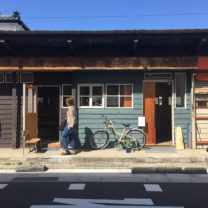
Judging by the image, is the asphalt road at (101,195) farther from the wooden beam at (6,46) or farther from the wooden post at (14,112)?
the wooden beam at (6,46)

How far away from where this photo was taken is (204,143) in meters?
7.29

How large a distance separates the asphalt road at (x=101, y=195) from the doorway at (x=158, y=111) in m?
3.28

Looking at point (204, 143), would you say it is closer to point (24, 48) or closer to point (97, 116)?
point (97, 116)

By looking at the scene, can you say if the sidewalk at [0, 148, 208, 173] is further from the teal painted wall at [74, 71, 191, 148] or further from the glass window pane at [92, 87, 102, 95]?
the glass window pane at [92, 87, 102, 95]

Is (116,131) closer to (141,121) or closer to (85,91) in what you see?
(141,121)

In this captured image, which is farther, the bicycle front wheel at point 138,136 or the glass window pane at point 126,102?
the glass window pane at point 126,102

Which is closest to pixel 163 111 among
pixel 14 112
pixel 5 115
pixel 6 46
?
pixel 14 112

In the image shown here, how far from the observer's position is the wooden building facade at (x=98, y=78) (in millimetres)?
7043

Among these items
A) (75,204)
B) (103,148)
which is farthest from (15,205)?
(103,148)

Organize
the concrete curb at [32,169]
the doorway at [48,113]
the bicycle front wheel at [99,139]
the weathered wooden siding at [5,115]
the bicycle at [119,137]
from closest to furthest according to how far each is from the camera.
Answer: the concrete curb at [32,169] → the bicycle at [119,137] → the bicycle front wheel at [99,139] → the weathered wooden siding at [5,115] → the doorway at [48,113]

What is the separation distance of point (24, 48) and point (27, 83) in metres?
1.29

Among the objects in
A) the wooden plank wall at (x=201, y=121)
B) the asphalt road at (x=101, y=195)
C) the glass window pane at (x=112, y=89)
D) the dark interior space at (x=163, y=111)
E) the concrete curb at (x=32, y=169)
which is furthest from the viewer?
the dark interior space at (x=163, y=111)

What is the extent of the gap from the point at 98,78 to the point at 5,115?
3694mm

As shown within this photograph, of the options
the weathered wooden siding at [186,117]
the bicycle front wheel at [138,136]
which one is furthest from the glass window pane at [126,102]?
the weathered wooden siding at [186,117]
